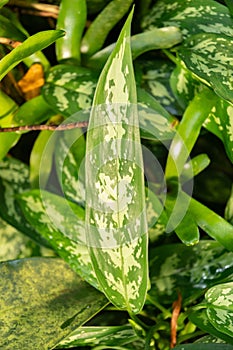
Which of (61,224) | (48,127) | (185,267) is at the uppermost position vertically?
(48,127)

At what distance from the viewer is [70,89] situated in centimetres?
64

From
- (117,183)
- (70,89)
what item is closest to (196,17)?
Answer: (70,89)

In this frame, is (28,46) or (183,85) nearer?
(28,46)

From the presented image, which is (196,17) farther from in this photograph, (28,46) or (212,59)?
(28,46)

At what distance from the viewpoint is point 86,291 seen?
64 centimetres

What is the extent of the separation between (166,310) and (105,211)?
0.67ft

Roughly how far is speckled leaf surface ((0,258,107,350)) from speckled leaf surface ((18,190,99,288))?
0.08ft

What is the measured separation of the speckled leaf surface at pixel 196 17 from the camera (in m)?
Result: 0.64

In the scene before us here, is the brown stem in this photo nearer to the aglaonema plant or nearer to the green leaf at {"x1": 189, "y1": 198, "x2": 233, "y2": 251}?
the aglaonema plant

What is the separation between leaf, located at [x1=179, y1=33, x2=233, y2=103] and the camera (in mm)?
546

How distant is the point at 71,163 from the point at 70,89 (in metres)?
0.09

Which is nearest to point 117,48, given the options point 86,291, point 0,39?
point 0,39

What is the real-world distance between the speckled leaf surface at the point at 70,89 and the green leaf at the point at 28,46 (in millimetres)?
96

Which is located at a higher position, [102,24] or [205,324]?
[102,24]
